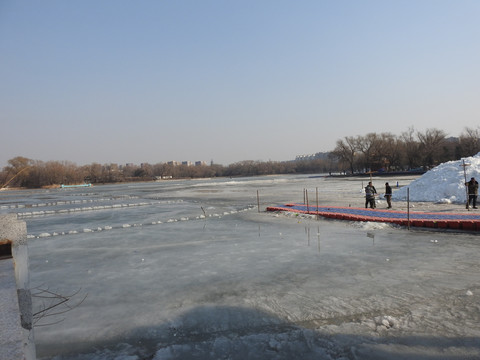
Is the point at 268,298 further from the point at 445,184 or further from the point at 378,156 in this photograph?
the point at 378,156

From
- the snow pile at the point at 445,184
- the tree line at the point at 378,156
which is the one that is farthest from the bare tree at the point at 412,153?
the snow pile at the point at 445,184

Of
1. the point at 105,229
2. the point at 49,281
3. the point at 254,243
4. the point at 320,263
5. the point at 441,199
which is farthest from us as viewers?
the point at 441,199

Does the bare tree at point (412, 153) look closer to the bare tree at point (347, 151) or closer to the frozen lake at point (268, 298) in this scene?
the bare tree at point (347, 151)

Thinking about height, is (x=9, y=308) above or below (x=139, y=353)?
above

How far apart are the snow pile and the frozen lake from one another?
32.1 feet

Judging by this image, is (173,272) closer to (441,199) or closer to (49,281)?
(49,281)

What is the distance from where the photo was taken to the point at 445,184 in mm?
19969

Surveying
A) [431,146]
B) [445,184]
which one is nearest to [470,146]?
[431,146]

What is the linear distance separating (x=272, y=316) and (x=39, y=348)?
2.99 meters

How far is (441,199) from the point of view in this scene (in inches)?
747

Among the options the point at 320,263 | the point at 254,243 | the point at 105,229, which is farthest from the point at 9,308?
the point at 105,229

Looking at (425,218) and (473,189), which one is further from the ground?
(473,189)

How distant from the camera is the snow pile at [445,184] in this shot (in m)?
19.0

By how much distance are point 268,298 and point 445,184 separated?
Result: 60.8ft
